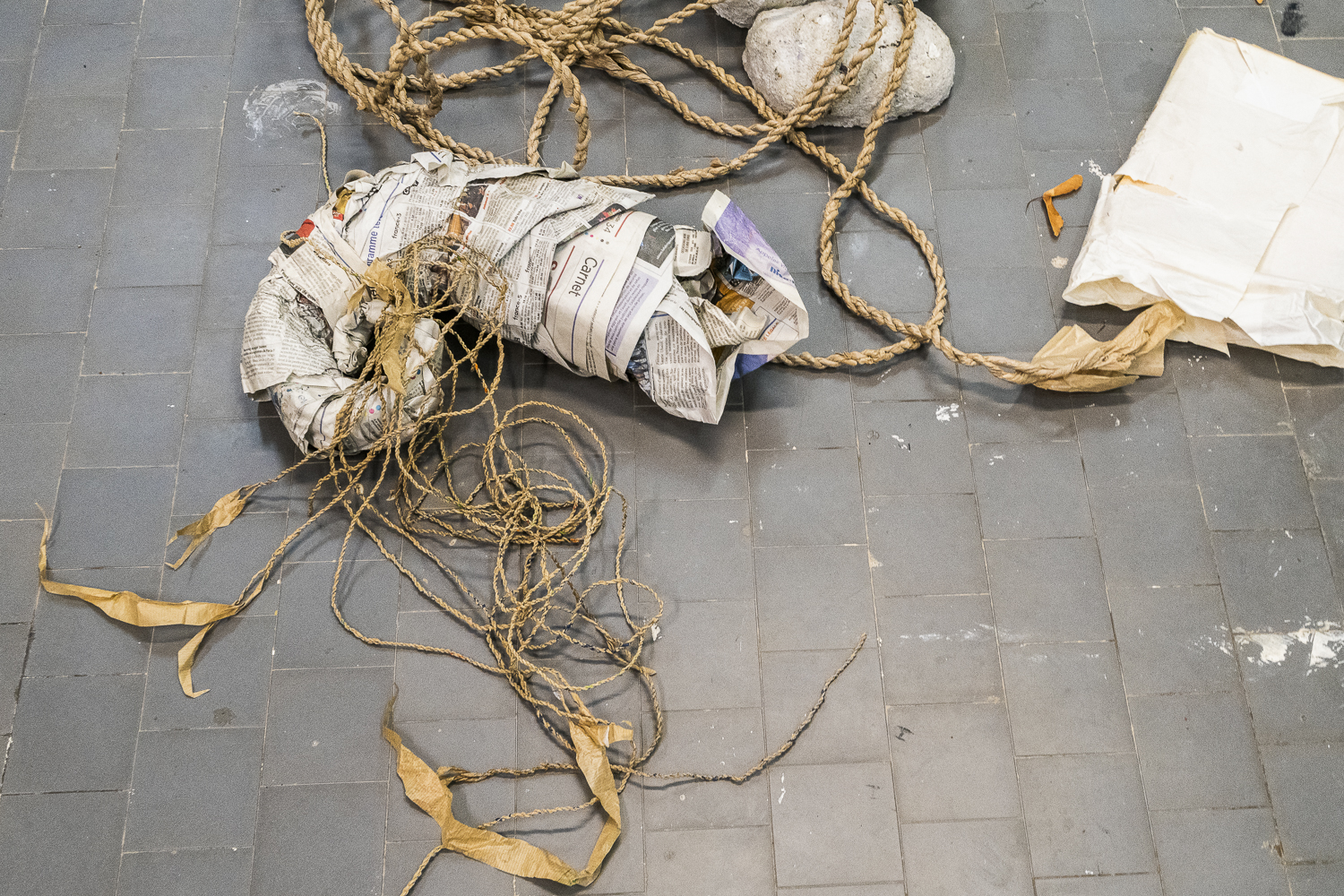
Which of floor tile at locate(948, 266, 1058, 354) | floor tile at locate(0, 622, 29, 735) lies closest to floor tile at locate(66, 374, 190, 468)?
floor tile at locate(0, 622, 29, 735)

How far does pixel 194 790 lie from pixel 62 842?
232mm

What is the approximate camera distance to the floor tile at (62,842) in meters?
1.60

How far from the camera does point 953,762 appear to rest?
170cm

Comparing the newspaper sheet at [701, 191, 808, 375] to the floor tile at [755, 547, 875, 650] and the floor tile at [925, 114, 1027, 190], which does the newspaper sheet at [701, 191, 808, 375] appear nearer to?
the floor tile at [755, 547, 875, 650]

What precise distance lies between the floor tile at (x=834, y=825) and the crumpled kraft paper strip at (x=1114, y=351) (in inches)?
34.2

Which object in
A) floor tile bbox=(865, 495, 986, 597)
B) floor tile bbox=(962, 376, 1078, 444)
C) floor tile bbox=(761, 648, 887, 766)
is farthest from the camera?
floor tile bbox=(962, 376, 1078, 444)

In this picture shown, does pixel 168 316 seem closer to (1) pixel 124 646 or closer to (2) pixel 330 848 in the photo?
(1) pixel 124 646

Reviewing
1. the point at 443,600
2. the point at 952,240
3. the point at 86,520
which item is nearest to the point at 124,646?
the point at 86,520

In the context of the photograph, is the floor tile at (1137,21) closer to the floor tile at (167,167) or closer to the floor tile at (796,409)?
the floor tile at (796,409)

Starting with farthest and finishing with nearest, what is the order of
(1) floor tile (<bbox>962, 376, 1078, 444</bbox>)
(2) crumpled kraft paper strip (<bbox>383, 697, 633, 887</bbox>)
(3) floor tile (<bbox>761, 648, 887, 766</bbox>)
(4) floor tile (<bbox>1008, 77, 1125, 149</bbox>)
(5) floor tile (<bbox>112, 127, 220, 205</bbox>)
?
1. (4) floor tile (<bbox>1008, 77, 1125, 149</bbox>)
2. (5) floor tile (<bbox>112, 127, 220, 205</bbox>)
3. (1) floor tile (<bbox>962, 376, 1078, 444</bbox>)
4. (3) floor tile (<bbox>761, 648, 887, 766</bbox>)
5. (2) crumpled kraft paper strip (<bbox>383, 697, 633, 887</bbox>)

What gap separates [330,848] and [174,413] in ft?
2.98

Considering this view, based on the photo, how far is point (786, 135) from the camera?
209cm

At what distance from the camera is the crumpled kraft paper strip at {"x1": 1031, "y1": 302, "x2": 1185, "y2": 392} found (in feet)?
6.14

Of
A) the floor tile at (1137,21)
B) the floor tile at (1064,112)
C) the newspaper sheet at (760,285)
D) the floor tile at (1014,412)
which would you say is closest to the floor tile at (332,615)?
the newspaper sheet at (760,285)
